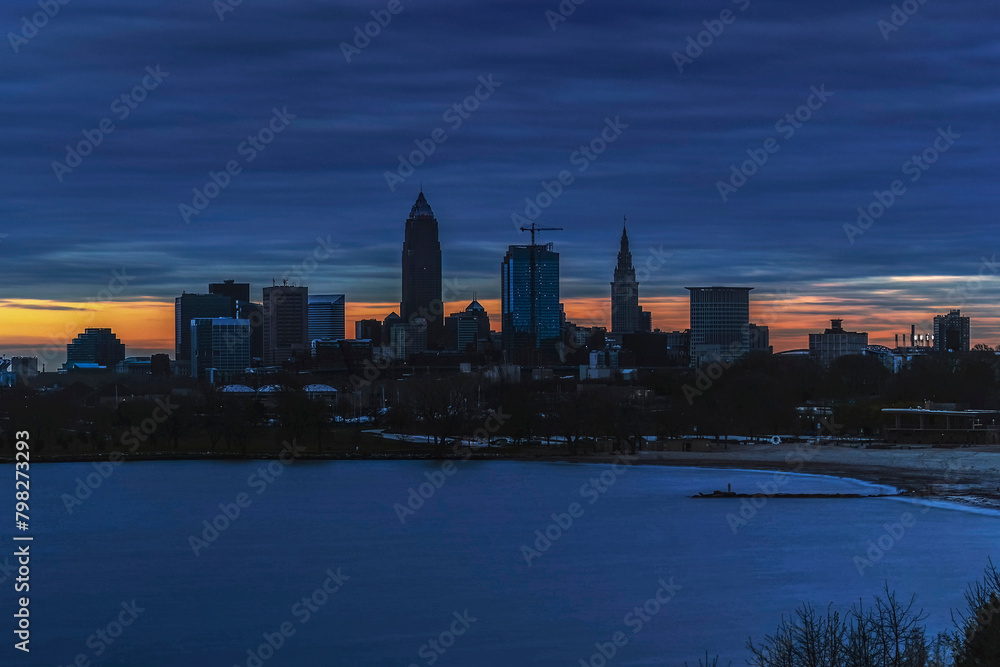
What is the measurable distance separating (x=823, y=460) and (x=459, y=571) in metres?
26.7

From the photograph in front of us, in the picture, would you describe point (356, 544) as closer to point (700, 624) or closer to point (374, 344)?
point (700, 624)

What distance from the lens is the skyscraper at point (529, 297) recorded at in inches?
6875

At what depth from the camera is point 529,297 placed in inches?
7116

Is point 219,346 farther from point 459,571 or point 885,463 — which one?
point 459,571

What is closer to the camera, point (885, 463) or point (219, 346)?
point (885, 463)

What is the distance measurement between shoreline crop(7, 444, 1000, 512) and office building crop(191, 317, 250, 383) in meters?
97.9

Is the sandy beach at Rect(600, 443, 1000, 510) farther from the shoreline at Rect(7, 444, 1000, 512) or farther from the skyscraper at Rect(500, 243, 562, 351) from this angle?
the skyscraper at Rect(500, 243, 562, 351)

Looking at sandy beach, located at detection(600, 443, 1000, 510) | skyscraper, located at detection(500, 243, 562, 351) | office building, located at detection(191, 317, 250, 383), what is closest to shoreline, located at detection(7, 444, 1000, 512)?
sandy beach, located at detection(600, 443, 1000, 510)

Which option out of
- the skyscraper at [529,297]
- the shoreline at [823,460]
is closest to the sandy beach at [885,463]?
the shoreline at [823,460]

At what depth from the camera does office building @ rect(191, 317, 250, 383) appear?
14938cm

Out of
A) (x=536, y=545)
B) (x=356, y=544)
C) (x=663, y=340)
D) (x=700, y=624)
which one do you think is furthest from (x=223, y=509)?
(x=663, y=340)

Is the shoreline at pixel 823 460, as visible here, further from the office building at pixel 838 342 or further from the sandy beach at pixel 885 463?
the office building at pixel 838 342

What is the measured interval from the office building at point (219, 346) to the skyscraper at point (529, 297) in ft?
125

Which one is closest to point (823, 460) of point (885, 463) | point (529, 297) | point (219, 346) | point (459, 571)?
point (885, 463)
